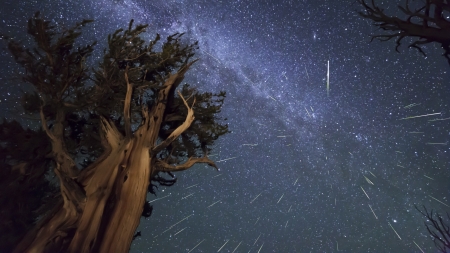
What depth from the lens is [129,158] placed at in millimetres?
10562

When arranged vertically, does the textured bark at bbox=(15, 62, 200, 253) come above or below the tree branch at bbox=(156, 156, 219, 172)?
below

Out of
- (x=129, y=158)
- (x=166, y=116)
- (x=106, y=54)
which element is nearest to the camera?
(x=129, y=158)

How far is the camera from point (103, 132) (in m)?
12.0

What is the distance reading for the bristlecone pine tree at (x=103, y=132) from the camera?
368 inches

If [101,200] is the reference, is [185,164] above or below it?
above

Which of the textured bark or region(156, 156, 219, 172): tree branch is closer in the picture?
the textured bark

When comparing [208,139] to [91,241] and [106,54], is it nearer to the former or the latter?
[106,54]

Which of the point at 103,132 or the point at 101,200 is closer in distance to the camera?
the point at 101,200

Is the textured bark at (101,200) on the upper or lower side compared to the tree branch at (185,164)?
lower

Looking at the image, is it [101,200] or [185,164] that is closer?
[101,200]

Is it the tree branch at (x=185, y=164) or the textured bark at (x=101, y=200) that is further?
the tree branch at (x=185, y=164)

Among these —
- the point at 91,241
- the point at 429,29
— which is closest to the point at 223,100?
the point at 91,241

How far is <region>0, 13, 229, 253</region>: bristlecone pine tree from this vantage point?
9359 millimetres

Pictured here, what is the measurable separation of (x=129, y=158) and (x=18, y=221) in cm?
621
